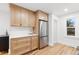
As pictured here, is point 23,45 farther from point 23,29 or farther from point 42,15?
point 42,15

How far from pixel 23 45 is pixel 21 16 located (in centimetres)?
104

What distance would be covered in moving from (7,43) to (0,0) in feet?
5.00

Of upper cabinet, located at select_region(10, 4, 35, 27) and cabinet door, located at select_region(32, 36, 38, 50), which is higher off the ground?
upper cabinet, located at select_region(10, 4, 35, 27)

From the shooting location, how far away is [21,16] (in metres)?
3.10

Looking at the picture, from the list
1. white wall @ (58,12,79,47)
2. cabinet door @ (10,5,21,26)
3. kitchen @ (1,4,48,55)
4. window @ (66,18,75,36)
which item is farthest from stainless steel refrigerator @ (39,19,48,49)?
window @ (66,18,75,36)

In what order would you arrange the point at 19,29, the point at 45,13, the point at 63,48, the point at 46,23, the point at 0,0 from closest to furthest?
1. the point at 0,0
2. the point at 63,48
3. the point at 19,29
4. the point at 45,13
5. the point at 46,23

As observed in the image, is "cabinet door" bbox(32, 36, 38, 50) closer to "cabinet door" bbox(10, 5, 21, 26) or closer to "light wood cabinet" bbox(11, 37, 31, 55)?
"light wood cabinet" bbox(11, 37, 31, 55)

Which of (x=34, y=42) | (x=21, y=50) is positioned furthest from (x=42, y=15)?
(x=21, y=50)

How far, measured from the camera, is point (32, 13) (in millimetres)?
3598

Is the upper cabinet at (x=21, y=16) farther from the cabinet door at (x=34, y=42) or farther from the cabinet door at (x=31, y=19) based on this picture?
the cabinet door at (x=34, y=42)

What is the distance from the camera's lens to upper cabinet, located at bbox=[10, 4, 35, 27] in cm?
272

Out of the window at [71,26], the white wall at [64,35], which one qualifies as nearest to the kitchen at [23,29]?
the white wall at [64,35]
